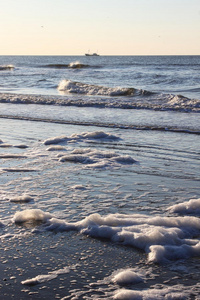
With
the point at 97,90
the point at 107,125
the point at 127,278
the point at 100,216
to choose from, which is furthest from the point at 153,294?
the point at 97,90

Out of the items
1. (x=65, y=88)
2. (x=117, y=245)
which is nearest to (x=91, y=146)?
(x=117, y=245)

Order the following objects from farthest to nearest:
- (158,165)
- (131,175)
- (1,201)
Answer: (158,165), (131,175), (1,201)

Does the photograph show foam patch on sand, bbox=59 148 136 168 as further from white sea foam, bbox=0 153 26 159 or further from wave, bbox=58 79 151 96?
wave, bbox=58 79 151 96

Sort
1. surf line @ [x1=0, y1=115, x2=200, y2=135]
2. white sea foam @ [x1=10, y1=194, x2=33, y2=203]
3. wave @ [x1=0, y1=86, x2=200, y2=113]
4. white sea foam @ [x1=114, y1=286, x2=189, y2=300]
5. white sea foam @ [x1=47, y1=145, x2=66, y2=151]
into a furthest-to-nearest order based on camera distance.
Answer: wave @ [x1=0, y1=86, x2=200, y2=113]
surf line @ [x1=0, y1=115, x2=200, y2=135]
white sea foam @ [x1=47, y1=145, x2=66, y2=151]
white sea foam @ [x1=10, y1=194, x2=33, y2=203]
white sea foam @ [x1=114, y1=286, x2=189, y2=300]

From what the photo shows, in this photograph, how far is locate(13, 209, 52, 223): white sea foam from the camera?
4137 millimetres

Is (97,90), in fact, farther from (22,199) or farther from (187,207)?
(187,207)

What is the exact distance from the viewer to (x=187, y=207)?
448cm

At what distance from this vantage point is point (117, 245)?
3646mm

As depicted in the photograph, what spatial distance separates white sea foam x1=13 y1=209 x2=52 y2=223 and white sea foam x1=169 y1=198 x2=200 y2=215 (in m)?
Answer: 1.41

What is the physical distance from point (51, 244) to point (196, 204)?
182 cm

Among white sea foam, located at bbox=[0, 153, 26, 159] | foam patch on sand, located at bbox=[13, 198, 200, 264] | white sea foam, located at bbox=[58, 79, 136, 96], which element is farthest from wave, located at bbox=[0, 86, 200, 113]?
foam patch on sand, located at bbox=[13, 198, 200, 264]

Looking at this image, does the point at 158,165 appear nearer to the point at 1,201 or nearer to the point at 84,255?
the point at 1,201

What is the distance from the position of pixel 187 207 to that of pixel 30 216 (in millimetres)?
1758

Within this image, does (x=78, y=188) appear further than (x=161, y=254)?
Yes
